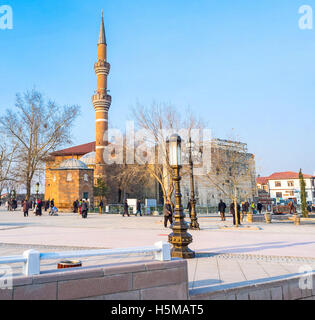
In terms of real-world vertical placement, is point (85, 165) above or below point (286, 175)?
below

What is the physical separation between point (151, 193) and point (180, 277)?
4962 centimetres

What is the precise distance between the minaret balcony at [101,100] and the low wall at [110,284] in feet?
135

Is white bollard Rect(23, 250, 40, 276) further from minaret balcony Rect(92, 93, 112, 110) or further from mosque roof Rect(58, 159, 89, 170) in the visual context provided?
minaret balcony Rect(92, 93, 112, 110)

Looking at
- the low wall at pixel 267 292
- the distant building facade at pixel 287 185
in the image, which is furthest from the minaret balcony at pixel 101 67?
the distant building facade at pixel 287 185

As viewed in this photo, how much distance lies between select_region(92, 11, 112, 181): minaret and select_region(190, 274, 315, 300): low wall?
3984cm

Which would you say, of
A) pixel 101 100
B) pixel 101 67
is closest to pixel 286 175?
pixel 101 100

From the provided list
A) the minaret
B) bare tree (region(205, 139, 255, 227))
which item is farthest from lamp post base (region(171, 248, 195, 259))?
the minaret

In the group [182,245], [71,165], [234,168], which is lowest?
[182,245]

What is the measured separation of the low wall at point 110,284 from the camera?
303 cm

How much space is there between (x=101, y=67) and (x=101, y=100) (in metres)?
5.09

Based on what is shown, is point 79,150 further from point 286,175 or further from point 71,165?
point 286,175

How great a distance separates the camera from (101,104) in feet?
142
